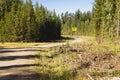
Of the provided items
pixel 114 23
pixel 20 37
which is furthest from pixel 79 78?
pixel 20 37

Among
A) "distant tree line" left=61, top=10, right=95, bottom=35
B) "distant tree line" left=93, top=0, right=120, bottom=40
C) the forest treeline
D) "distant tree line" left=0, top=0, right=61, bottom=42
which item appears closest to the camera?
"distant tree line" left=93, top=0, right=120, bottom=40

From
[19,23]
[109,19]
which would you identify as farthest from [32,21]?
[109,19]

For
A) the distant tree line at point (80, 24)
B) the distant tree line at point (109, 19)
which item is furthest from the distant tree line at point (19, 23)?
the distant tree line at point (80, 24)

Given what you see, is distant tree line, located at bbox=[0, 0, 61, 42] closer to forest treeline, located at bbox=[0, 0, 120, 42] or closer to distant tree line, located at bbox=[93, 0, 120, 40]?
forest treeline, located at bbox=[0, 0, 120, 42]

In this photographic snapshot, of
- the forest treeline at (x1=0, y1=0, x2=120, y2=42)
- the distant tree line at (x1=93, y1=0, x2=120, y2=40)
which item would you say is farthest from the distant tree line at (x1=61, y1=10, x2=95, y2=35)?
the distant tree line at (x1=93, y1=0, x2=120, y2=40)

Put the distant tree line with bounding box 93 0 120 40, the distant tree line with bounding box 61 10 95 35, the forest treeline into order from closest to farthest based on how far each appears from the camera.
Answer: the distant tree line with bounding box 93 0 120 40 → the forest treeline → the distant tree line with bounding box 61 10 95 35

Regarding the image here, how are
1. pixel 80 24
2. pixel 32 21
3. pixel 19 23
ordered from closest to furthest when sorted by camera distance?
1. pixel 19 23
2. pixel 32 21
3. pixel 80 24

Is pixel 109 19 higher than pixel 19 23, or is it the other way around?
pixel 109 19

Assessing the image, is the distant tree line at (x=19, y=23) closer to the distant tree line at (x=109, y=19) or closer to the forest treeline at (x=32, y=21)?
the forest treeline at (x=32, y=21)

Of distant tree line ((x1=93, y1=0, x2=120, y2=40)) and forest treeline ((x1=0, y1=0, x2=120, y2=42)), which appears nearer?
distant tree line ((x1=93, y1=0, x2=120, y2=40))

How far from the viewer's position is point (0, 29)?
78562 millimetres

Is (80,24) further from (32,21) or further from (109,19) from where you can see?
(109,19)

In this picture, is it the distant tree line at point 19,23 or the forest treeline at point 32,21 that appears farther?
the distant tree line at point 19,23

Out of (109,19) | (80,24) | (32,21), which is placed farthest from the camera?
(80,24)
